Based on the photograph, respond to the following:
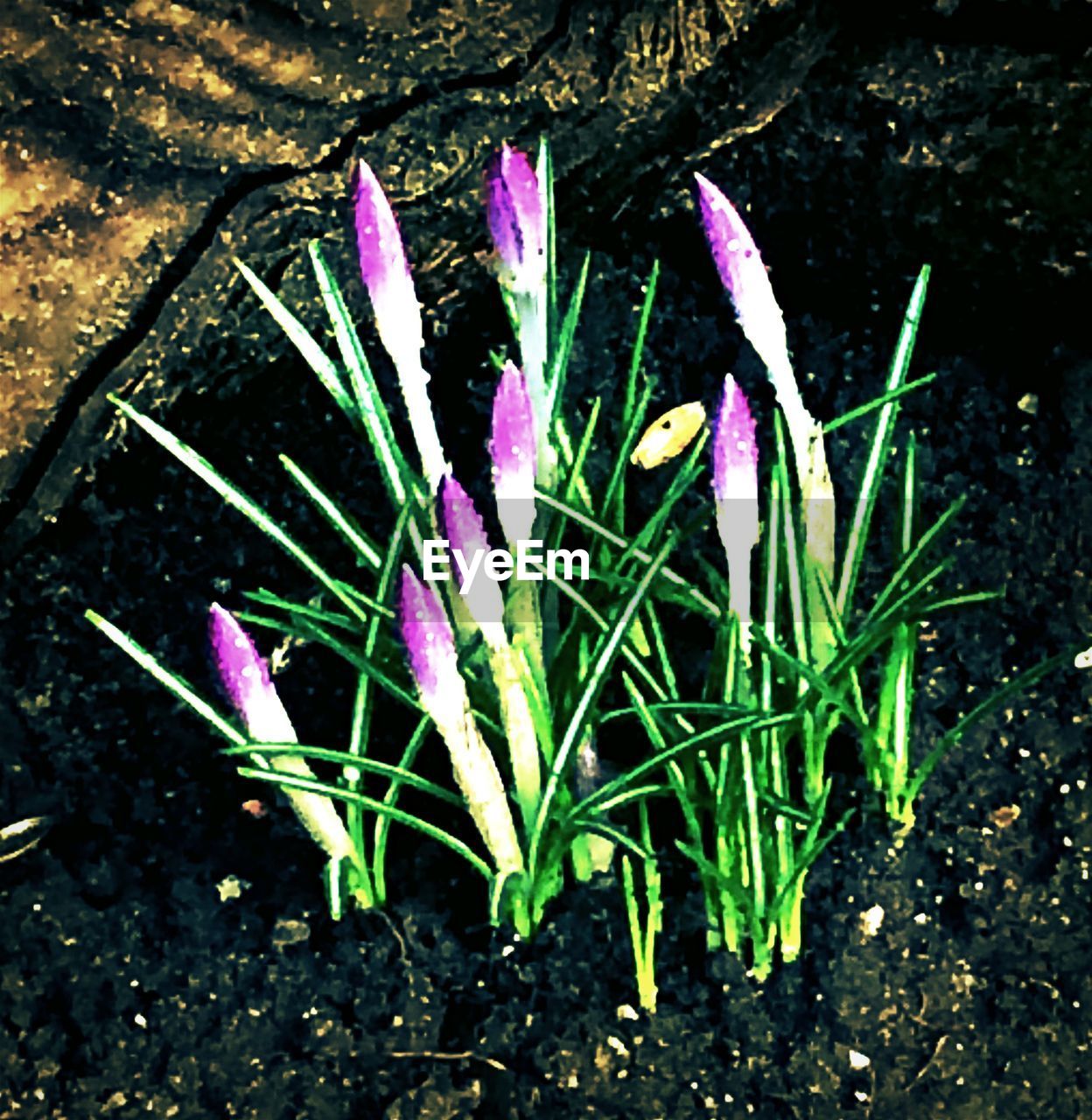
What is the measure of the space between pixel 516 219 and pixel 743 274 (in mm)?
207

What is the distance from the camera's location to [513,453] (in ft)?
3.12

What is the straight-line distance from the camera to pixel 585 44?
1.47 meters

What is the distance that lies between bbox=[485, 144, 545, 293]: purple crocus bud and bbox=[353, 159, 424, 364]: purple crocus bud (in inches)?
3.7

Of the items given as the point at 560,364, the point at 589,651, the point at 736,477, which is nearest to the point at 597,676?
the point at 589,651

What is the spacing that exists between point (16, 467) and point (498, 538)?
574 mm

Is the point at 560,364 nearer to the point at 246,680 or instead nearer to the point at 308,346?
the point at 308,346

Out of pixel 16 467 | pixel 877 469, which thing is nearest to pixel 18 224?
pixel 16 467

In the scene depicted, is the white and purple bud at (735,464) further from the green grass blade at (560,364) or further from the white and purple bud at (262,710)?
the white and purple bud at (262,710)

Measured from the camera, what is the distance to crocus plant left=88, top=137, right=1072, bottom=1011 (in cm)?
103

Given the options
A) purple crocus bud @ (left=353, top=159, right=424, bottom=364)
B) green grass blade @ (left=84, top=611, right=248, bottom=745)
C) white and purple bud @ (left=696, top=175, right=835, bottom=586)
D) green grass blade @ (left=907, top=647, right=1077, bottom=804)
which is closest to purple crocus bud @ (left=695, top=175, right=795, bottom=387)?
white and purple bud @ (left=696, top=175, right=835, bottom=586)

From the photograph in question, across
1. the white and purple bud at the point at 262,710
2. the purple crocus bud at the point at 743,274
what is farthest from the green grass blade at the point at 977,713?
the white and purple bud at the point at 262,710

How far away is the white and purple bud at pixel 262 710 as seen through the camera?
1.04m

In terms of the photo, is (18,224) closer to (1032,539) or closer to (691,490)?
(691,490)

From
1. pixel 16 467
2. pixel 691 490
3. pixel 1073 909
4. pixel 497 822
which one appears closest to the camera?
pixel 497 822
